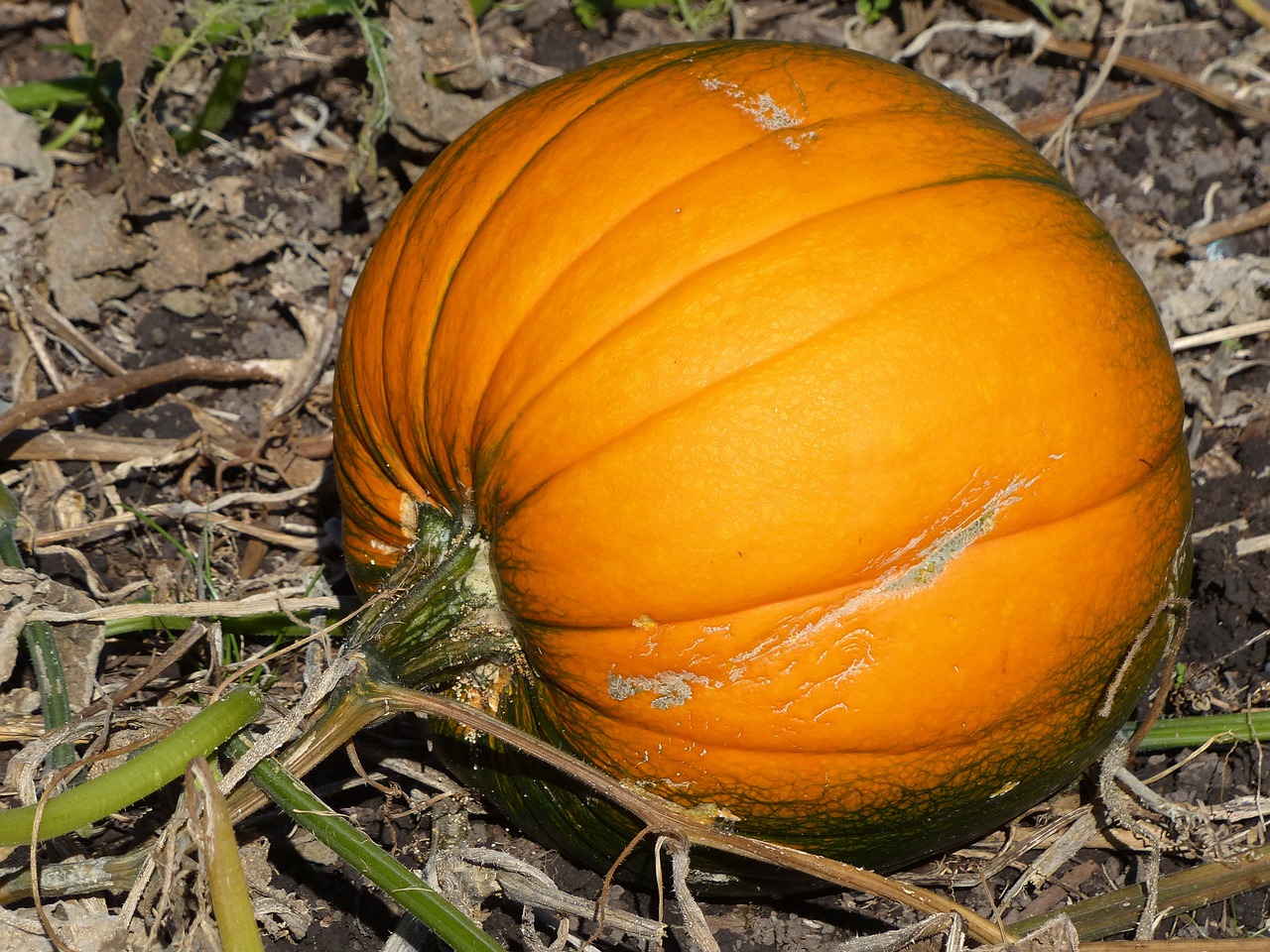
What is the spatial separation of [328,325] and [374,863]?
198 cm

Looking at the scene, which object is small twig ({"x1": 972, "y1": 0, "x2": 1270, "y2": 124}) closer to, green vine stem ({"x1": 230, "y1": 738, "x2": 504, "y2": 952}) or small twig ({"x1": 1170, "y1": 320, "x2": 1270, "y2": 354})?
small twig ({"x1": 1170, "y1": 320, "x2": 1270, "y2": 354})

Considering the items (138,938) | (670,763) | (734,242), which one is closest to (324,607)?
(138,938)

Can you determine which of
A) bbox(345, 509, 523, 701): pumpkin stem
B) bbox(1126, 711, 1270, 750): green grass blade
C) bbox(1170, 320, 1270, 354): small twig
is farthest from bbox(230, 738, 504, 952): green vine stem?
bbox(1170, 320, 1270, 354): small twig

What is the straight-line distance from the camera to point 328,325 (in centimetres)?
368

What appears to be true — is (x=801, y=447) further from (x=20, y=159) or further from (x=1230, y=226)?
(x=20, y=159)

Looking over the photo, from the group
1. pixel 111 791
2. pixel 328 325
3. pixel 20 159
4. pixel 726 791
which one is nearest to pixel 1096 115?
pixel 328 325

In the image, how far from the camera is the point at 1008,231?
2139mm

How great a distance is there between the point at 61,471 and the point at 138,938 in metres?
1.63

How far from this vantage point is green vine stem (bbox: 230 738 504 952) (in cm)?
211

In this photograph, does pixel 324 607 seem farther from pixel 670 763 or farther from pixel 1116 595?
pixel 1116 595

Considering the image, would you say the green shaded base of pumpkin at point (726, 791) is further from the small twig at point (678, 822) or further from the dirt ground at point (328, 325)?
the dirt ground at point (328, 325)

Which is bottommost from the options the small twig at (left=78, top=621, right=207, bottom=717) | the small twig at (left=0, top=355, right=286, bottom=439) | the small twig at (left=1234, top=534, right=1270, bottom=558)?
the small twig at (left=1234, top=534, right=1270, bottom=558)

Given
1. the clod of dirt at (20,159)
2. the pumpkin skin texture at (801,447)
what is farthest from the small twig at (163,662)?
the clod of dirt at (20,159)

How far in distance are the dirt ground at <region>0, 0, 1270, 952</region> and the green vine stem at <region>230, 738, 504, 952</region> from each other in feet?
0.70
